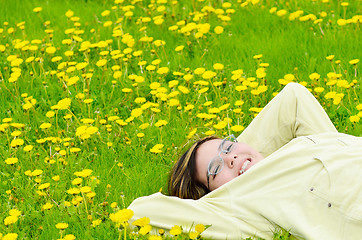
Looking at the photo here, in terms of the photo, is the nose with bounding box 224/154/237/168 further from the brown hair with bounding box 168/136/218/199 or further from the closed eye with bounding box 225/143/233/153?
the brown hair with bounding box 168/136/218/199

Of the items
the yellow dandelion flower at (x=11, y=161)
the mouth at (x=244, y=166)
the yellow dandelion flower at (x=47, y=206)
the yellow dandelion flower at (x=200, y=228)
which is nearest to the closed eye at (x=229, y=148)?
the mouth at (x=244, y=166)

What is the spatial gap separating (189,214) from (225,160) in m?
0.40

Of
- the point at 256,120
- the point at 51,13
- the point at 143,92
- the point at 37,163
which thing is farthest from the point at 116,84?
the point at 51,13

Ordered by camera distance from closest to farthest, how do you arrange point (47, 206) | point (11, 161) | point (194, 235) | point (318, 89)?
point (194, 235) < point (47, 206) < point (11, 161) < point (318, 89)

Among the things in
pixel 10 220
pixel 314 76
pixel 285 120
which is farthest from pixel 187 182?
pixel 314 76

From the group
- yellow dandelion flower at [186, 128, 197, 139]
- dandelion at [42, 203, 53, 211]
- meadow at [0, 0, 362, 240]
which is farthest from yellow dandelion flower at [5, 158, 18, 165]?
yellow dandelion flower at [186, 128, 197, 139]

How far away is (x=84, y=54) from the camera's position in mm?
4566

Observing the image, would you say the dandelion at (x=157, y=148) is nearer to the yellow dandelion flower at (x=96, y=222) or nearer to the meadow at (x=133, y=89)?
the meadow at (x=133, y=89)

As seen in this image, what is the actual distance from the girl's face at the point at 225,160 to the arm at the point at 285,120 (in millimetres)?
255

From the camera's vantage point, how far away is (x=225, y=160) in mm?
2865

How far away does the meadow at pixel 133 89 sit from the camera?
2.98m

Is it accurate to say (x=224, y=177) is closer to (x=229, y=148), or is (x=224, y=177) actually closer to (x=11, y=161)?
(x=229, y=148)

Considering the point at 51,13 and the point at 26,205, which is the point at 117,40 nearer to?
the point at 51,13

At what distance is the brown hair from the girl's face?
3 cm
